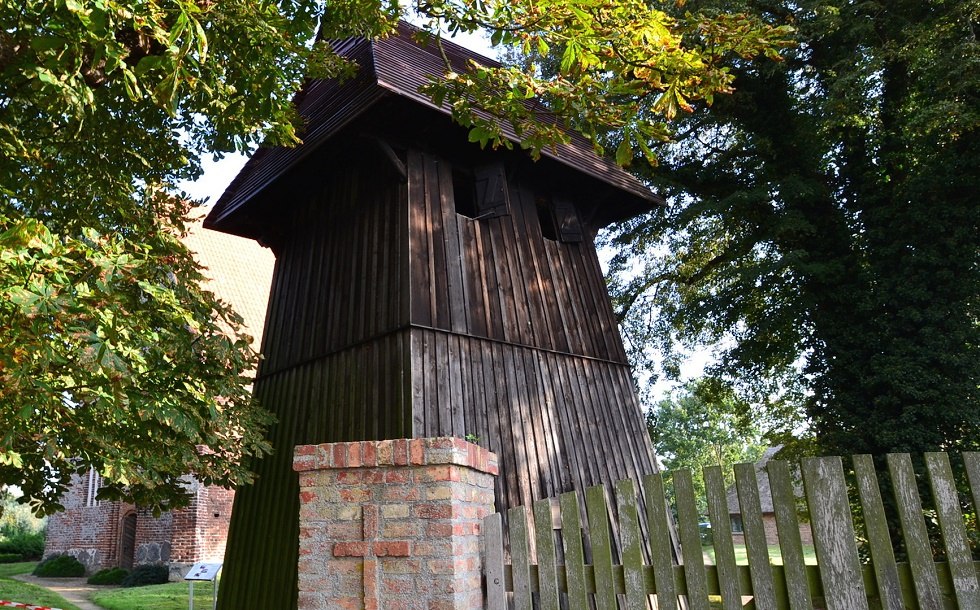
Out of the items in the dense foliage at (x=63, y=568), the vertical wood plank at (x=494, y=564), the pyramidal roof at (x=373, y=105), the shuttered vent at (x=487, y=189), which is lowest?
the dense foliage at (x=63, y=568)

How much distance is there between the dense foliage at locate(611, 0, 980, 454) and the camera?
1067 centimetres

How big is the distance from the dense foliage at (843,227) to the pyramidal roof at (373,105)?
11.2ft

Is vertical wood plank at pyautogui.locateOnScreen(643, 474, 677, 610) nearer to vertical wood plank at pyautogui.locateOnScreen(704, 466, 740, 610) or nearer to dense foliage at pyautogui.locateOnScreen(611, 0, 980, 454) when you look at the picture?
vertical wood plank at pyautogui.locateOnScreen(704, 466, 740, 610)

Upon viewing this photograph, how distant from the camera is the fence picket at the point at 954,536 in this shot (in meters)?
2.47

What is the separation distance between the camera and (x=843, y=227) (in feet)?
42.0

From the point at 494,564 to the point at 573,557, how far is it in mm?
495

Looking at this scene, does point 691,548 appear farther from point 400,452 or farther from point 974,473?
point 400,452

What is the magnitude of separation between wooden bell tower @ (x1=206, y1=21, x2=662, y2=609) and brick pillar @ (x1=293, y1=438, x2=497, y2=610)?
148 inches

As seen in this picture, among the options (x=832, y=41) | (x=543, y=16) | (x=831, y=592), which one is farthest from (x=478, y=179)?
(x=832, y=41)

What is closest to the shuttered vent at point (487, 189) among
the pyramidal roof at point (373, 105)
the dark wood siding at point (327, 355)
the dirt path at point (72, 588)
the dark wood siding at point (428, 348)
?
the dark wood siding at point (428, 348)

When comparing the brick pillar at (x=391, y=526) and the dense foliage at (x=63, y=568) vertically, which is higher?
the brick pillar at (x=391, y=526)

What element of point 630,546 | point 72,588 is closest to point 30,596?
point 72,588

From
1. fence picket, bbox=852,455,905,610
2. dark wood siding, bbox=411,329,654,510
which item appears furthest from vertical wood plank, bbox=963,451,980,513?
dark wood siding, bbox=411,329,654,510

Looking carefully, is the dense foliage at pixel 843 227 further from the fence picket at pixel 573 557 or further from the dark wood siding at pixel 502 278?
the fence picket at pixel 573 557
